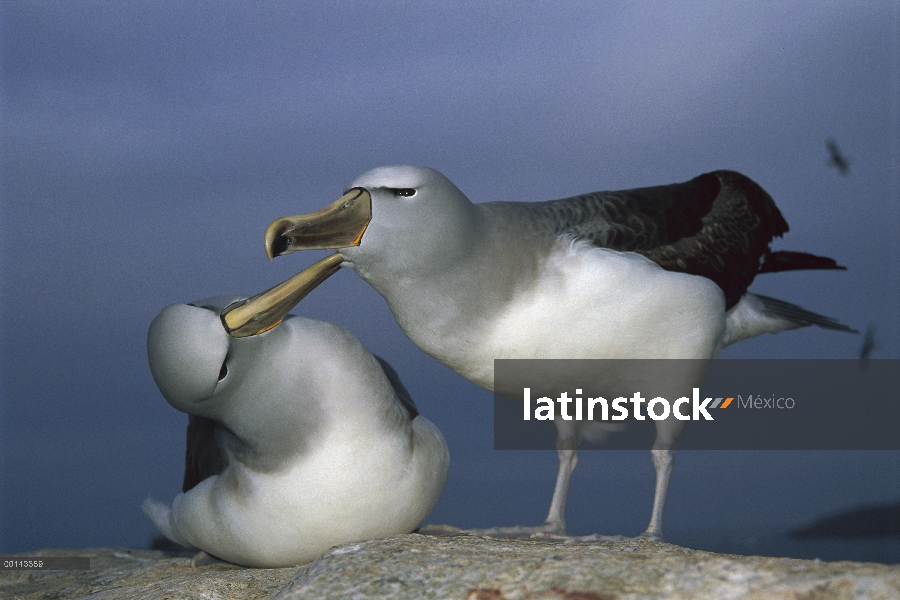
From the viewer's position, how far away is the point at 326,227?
3.26 m

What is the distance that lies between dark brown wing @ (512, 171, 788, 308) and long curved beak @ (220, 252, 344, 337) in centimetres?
94

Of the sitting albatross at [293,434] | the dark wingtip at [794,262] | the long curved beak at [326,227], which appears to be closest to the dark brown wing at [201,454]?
the sitting albatross at [293,434]

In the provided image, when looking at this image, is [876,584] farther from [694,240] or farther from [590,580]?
[694,240]

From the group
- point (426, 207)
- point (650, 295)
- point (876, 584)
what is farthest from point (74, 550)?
point (876, 584)

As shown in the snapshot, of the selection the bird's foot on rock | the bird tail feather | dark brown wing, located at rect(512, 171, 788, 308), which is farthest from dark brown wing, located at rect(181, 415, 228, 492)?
the bird tail feather

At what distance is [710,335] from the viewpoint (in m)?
3.92

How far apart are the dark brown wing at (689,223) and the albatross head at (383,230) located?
483 mm

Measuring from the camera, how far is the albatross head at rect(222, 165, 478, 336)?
10.7 ft

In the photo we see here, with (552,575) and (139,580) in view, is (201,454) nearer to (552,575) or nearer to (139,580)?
(139,580)

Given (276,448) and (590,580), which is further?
(276,448)

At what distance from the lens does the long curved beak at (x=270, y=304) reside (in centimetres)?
315

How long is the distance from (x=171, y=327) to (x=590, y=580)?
5.79ft

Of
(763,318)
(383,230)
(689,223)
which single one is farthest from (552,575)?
(763,318)

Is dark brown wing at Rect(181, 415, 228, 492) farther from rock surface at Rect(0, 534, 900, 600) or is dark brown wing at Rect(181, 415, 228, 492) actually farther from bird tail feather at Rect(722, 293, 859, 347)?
bird tail feather at Rect(722, 293, 859, 347)
